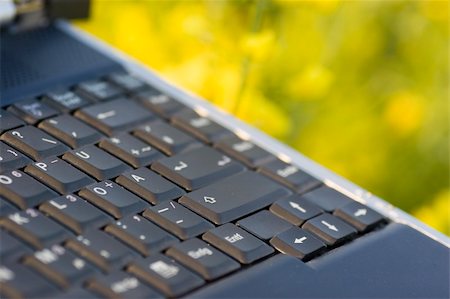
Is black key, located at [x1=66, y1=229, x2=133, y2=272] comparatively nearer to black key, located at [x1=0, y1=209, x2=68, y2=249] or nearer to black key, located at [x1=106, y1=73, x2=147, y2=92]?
black key, located at [x1=0, y1=209, x2=68, y2=249]

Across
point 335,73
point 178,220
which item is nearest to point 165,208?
point 178,220

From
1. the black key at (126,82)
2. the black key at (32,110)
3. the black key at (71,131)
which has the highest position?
the black key at (126,82)

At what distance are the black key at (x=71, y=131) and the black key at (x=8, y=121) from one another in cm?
1

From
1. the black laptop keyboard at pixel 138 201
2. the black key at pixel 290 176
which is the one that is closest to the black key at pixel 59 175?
the black laptop keyboard at pixel 138 201

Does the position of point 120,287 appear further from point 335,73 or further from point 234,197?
point 335,73

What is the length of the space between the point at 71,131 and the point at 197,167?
65mm

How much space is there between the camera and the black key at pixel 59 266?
1.49 feet

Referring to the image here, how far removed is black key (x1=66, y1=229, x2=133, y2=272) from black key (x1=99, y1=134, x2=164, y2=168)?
73 mm

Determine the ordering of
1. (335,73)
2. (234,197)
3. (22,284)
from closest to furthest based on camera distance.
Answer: (22,284) < (234,197) < (335,73)

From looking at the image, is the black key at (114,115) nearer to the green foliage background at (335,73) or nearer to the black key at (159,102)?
the black key at (159,102)

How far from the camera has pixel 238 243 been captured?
0.51 metres

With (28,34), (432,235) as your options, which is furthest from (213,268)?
(28,34)

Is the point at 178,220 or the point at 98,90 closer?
the point at 178,220

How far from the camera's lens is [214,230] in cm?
51
